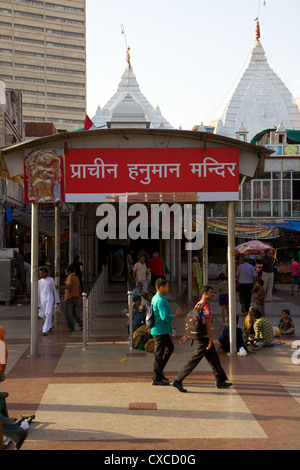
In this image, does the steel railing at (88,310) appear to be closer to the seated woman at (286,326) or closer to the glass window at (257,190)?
the seated woman at (286,326)

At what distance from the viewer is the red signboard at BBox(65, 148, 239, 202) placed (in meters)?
11.9

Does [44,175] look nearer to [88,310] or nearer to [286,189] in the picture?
[88,310]

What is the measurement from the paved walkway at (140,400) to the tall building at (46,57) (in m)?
121

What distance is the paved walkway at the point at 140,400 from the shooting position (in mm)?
7180

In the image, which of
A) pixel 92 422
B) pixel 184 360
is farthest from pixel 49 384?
pixel 184 360

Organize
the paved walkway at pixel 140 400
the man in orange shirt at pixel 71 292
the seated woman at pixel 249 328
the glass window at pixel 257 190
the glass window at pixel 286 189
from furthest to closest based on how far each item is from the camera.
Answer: the glass window at pixel 257 190, the glass window at pixel 286 189, the man in orange shirt at pixel 71 292, the seated woman at pixel 249 328, the paved walkway at pixel 140 400

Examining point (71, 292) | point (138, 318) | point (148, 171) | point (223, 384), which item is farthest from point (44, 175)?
point (223, 384)

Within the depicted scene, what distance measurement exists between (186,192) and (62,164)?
7.73ft

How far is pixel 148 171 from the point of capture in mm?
11906

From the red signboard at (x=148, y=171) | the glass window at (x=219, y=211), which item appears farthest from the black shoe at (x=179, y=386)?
the glass window at (x=219, y=211)

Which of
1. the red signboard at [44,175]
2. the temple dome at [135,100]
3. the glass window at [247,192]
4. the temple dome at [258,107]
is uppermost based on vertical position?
the temple dome at [135,100]

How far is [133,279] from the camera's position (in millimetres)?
20062

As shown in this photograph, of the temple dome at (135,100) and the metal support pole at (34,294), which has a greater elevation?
the temple dome at (135,100)
